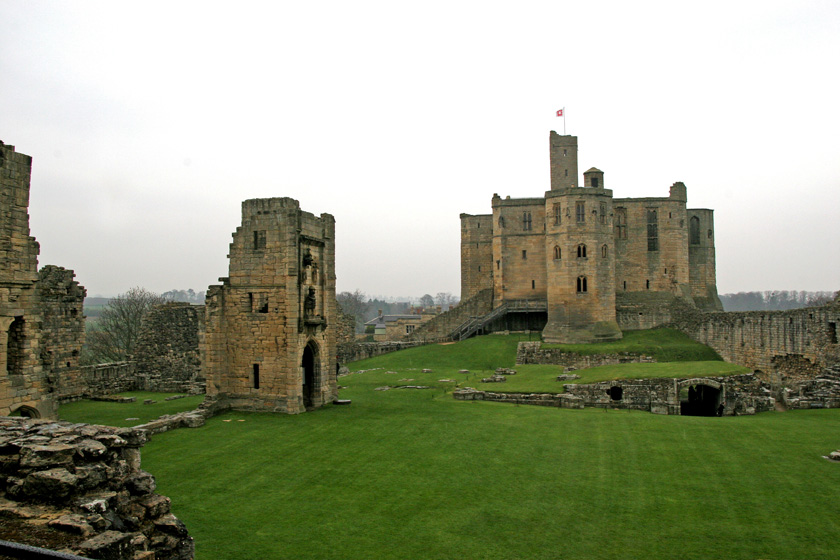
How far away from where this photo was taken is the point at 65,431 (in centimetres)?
877

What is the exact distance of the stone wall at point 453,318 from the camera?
48.2 m

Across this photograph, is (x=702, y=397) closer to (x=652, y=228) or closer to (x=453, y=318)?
(x=652, y=228)

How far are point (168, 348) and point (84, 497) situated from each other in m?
24.3

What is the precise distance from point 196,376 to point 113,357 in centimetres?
2172

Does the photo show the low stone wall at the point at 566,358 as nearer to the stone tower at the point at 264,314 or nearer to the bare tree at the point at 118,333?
the stone tower at the point at 264,314

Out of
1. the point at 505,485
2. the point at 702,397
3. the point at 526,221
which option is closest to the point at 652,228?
the point at 526,221

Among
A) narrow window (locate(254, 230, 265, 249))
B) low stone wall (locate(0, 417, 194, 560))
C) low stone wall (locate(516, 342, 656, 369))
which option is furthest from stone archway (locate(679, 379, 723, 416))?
low stone wall (locate(0, 417, 194, 560))

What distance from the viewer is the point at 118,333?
1852 inches

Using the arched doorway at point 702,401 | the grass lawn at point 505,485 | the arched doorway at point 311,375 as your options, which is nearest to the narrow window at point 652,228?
the arched doorway at point 702,401

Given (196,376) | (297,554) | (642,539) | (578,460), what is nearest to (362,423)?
(578,460)

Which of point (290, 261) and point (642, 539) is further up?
point (290, 261)

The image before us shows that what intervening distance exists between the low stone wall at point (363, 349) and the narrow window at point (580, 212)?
15863 mm

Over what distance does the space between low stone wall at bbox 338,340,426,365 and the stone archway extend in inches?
873

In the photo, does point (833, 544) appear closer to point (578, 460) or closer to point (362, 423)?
point (578, 460)
